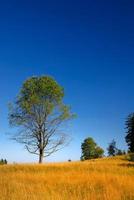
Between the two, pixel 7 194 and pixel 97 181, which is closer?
pixel 7 194

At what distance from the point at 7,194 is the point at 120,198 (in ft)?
13.0

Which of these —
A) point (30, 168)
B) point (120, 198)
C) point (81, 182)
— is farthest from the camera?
point (30, 168)

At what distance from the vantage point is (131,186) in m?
12.9

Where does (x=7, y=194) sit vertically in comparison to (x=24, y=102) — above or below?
below

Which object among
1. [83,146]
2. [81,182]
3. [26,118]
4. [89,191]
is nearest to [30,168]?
[26,118]

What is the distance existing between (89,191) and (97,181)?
2396 millimetres

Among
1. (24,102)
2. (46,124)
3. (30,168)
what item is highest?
(24,102)

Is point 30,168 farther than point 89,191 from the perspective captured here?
Yes

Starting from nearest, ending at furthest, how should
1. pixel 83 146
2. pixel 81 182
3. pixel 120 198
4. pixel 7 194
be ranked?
1. pixel 120 198
2. pixel 7 194
3. pixel 81 182
4. pixel 83 146

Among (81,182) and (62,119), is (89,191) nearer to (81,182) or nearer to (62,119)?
(81,182)

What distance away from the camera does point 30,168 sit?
25.9m

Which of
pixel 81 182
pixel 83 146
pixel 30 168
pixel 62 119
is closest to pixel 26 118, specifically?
pixel 62 119

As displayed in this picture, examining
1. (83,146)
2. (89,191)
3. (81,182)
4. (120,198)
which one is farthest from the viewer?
(83,146)

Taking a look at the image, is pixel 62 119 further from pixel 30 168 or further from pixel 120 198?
pixel 120 198
